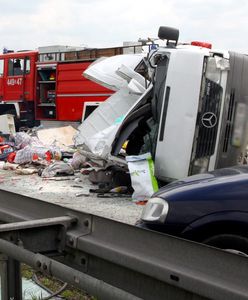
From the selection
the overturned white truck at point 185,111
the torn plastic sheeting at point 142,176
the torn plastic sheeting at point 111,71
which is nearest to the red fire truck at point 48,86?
the torn plastic sheeting at point 111,71

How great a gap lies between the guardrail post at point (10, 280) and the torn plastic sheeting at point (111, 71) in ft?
19.4

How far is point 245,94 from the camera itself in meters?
8.02

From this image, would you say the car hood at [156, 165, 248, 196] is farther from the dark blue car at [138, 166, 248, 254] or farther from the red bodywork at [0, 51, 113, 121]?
the red bodywork at [0, 51, 113, 121]

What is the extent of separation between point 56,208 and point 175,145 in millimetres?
4842

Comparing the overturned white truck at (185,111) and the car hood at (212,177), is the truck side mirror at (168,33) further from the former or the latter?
the car hood at (212,177)

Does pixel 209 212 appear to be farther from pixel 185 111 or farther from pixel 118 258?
pixel 185 111

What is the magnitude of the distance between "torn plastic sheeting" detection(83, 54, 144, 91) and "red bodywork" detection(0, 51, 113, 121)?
21.8ft

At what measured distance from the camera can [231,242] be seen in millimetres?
3301

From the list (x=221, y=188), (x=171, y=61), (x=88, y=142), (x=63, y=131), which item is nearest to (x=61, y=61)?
(x=63, y=131)

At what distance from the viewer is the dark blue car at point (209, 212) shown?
327cm

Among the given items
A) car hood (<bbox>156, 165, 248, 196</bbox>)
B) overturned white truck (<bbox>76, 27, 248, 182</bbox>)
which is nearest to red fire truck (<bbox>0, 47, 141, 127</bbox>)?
overturned white truck (<bbox>76, 27, 248, 182</bbox>)

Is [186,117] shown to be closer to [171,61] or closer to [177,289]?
[171,61]

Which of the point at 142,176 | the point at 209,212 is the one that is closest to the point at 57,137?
the point at 142,176

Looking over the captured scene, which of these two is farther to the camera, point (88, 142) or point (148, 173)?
point (88, 142)
